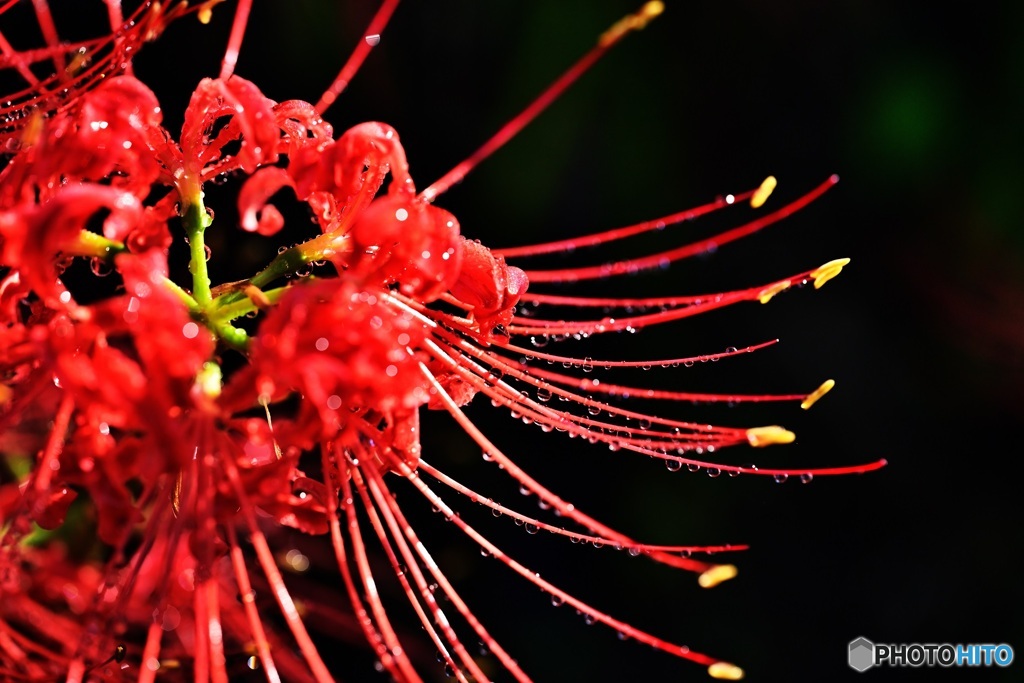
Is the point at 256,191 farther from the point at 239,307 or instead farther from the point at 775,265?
the point at 775,265

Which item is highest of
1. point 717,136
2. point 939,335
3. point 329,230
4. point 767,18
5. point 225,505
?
point 767,18

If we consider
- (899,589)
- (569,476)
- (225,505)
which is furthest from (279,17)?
(899,589)

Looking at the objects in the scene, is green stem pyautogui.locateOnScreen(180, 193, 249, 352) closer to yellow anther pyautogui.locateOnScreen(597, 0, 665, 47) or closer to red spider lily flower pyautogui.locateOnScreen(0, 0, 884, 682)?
red spider lily flower pyautogui.locateOnScreen(0, 0, 884, 682)

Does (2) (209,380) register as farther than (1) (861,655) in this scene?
No

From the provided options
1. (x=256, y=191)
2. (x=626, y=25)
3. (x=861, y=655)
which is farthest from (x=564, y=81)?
(x=861, y=655)

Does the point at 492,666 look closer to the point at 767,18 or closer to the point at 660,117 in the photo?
the point at 660,117

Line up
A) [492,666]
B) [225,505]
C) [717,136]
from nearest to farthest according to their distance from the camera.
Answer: [225,505], [492,666], [717,136]

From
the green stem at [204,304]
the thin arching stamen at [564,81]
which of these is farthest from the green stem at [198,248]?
the thin arching stamen at [564,81]
